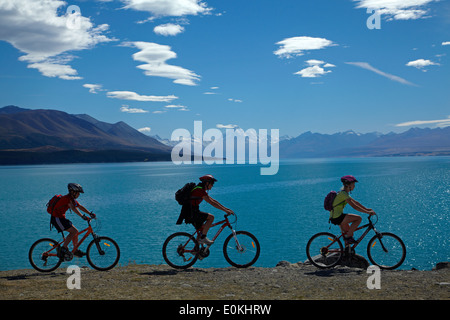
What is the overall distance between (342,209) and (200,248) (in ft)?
13.7

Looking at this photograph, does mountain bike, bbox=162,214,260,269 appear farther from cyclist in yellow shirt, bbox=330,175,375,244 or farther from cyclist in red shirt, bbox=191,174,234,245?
cyclist in yellow shirt, bbox=330,175,375,244

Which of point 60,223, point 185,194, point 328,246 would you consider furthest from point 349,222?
point 60,223

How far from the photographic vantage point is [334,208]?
35.7ft

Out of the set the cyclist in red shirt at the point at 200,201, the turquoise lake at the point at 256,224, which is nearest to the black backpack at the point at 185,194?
the cyclist in red shirt at the point at 200,201

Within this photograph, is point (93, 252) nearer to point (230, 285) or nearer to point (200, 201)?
point (200, 201)

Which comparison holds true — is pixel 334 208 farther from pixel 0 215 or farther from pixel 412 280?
pixel 0 215

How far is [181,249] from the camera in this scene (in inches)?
451

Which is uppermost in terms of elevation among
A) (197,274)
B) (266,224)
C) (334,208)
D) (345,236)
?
(334,208)

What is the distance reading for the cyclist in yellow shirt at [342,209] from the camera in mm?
10617

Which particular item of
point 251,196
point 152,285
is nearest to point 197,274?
point 152,285

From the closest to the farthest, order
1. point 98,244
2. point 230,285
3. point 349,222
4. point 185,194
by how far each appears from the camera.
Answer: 1. point 230,285
2. point 185,194
3. point 349,222
4. point 98,244

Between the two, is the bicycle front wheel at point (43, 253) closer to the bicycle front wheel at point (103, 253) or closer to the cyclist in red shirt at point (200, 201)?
the bicycle front wheel at point (103, 253)

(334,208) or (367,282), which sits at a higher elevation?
(334,208)
